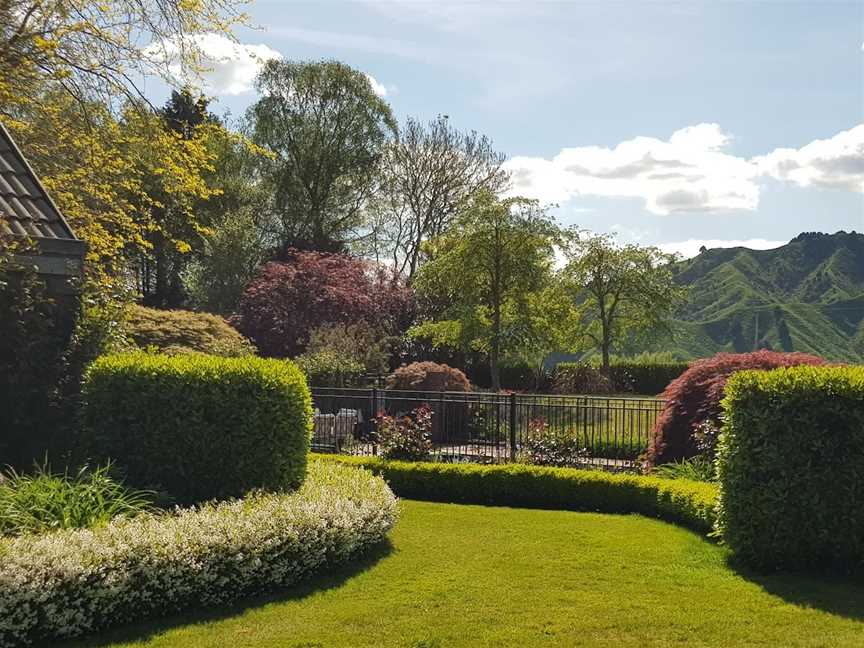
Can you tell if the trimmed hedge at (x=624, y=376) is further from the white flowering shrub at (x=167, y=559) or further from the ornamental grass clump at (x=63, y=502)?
the ornamental grass clump at (x=63, y=502)

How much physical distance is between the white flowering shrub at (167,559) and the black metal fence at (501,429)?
18.5 feet

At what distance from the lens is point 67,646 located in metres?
5.21

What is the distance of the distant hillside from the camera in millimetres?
85750

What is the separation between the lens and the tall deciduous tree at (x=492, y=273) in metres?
26.0

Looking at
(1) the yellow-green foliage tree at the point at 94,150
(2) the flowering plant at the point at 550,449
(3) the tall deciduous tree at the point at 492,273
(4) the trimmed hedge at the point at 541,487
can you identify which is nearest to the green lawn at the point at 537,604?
(4) the trimmed hedge at the point at 541,487

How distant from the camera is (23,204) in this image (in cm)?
886

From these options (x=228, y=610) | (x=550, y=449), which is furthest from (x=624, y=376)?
(x=228, y=610)

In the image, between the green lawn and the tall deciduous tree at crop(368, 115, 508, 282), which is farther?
the tall deciduous tree at crop(368, 115, 508, 282)

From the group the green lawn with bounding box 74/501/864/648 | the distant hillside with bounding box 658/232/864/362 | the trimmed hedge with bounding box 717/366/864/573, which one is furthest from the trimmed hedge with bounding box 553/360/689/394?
the distant hillside with bounding box 658/232/864/362

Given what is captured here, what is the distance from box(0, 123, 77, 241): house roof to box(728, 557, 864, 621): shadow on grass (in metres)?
8.08

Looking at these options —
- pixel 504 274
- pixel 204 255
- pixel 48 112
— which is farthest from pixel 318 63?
pixel 48 112

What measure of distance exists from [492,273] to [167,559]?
21.4 metres

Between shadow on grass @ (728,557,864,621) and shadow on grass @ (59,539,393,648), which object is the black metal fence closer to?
shadow on grass @ (728,557,864,621)

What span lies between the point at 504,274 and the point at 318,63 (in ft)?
60.0
